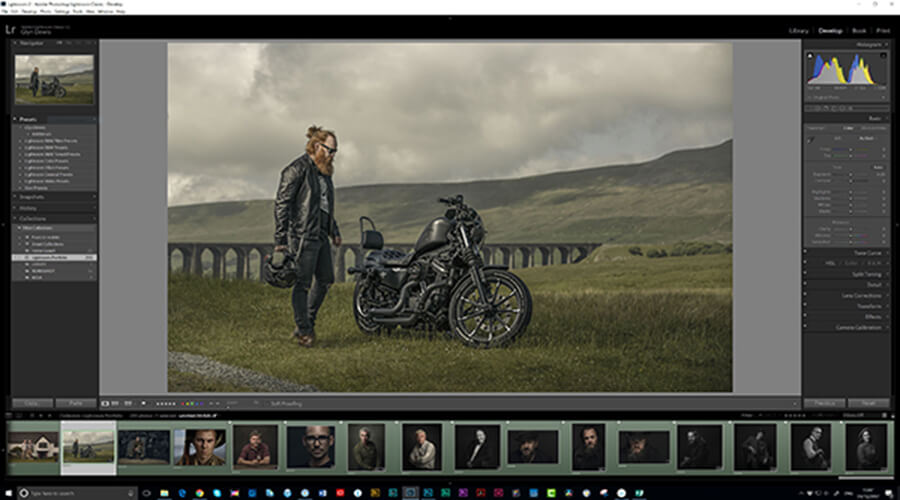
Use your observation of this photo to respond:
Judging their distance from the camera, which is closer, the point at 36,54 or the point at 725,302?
the point at 36,54

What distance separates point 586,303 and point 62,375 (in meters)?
6.46

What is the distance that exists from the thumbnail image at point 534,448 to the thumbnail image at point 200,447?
2.66 m

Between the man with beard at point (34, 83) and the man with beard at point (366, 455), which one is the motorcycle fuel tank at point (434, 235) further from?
the man with beard at point (34, 83)

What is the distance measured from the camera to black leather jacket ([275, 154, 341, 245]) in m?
8.20

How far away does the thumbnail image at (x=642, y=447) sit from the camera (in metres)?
6.03

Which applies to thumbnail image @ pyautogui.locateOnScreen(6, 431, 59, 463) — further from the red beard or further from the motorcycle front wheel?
the motorcycle front wheel

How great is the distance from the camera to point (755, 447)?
6012 mm

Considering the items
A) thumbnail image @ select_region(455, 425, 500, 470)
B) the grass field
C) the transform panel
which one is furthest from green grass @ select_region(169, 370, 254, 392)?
the transform panel

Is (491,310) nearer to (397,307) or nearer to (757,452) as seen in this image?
(397,307)

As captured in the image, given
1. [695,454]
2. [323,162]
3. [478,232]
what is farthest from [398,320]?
[695,454]

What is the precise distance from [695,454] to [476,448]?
6.58 ft

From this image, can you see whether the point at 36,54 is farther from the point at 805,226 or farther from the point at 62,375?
the point at 805,226

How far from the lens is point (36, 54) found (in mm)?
6258
